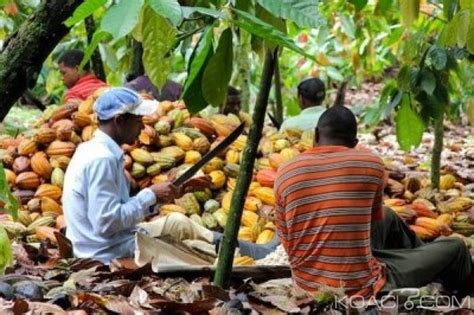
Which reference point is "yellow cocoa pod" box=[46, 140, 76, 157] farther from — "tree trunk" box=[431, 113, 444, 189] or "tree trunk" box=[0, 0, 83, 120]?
"tree trunk" box=[0, 0, 83, 120]

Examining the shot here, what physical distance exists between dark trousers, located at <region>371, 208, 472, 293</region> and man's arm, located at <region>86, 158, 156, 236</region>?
1.08 meters

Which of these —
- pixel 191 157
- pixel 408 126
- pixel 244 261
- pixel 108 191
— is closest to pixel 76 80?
pixel 191 157

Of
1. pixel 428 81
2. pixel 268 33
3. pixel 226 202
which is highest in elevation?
pixel 268 33

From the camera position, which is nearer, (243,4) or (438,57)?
(243,4)

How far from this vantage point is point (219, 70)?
154cm

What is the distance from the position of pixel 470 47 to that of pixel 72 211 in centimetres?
197

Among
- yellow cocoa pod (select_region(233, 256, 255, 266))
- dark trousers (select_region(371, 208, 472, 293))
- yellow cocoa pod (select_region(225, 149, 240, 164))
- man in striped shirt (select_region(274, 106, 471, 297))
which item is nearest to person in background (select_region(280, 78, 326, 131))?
Answer: yellow cocoa pod (select_region(225, 149, 240, 164))

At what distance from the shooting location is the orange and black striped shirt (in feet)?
9.61

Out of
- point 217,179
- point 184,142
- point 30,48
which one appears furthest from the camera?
point 184,142

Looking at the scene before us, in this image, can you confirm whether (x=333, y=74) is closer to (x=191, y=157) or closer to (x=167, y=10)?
(x=191, y=157)

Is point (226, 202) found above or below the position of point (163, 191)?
below

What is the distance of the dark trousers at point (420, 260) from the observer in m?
3.24

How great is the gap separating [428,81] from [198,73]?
219cm

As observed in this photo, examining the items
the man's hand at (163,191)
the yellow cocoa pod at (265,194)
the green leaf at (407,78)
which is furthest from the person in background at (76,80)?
the green leaf at (407,78)
